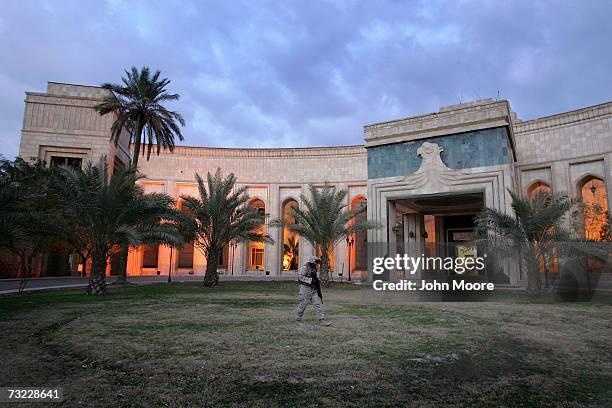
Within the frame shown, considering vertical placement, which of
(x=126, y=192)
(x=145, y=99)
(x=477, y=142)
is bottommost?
(x=126, y=192)

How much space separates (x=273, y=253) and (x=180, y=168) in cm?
1251

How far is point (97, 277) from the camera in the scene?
1590 centimetres

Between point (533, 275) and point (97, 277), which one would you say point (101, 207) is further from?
point (533, 275)

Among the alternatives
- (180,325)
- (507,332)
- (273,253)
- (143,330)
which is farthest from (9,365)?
(273,253)

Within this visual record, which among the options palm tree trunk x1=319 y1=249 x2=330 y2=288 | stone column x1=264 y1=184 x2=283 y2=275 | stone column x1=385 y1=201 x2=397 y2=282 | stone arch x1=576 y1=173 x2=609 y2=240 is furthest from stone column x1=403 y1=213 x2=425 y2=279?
stone column x1=264 y1=184 x2=283 y2=275

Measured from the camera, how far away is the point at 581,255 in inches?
594

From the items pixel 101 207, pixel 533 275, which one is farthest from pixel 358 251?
pixel 101 207

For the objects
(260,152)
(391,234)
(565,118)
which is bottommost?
(391,234)

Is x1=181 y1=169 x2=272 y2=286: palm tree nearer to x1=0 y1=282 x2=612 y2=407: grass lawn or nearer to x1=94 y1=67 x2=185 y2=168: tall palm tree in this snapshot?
x1=94 y1=67 x2=185 y2=168: tall palm tree

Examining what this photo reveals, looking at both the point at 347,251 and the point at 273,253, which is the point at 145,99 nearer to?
the point at 273,253

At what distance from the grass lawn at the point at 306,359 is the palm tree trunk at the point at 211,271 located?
11271 mm

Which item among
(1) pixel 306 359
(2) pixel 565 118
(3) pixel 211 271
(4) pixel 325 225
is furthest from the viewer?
(2) pixel 565 118

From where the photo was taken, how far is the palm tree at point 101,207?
50.1 ft

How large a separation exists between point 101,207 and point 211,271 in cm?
795
